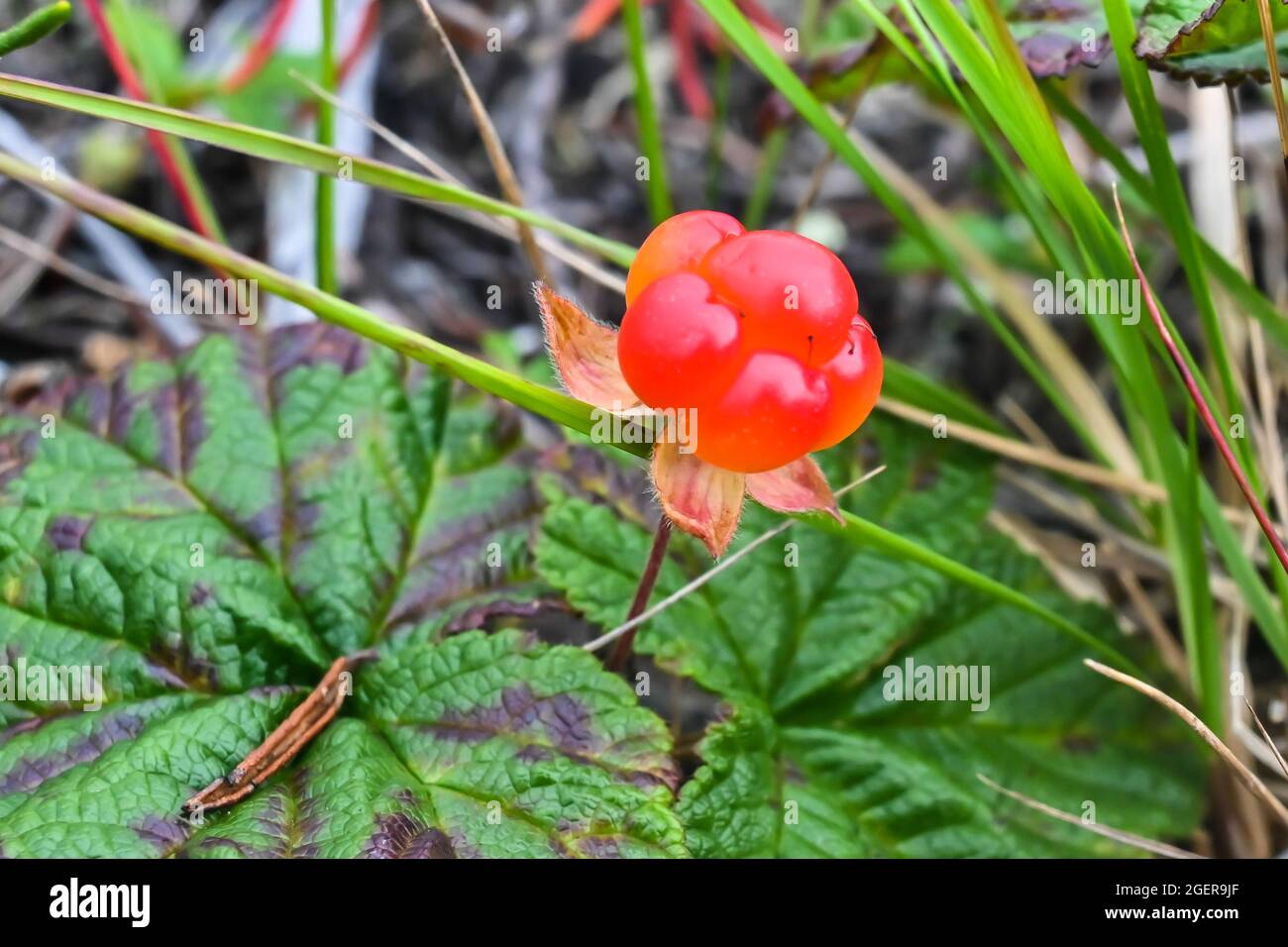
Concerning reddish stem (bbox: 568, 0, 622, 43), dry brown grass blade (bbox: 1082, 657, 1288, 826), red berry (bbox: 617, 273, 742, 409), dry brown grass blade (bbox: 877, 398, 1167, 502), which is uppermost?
reddish stem (bbox: 568, 0, 622, 43)

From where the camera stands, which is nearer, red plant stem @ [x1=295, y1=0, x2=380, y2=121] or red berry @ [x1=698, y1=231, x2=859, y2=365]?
red berry @ [x1=698, y1=231, x2=859, y2=365]

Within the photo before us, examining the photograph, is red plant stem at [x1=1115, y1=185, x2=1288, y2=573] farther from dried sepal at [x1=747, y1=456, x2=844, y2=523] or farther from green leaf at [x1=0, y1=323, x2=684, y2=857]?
green leaf at [x1=0, y1=323, x2=684, y2=857]

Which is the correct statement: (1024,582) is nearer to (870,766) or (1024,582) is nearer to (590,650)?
(870,766)

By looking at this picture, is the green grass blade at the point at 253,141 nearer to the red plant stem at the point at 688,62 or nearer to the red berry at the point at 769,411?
the red berry at the point at 769,411

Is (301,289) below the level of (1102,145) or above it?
below

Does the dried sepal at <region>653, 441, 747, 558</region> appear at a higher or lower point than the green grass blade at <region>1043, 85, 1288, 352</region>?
lower

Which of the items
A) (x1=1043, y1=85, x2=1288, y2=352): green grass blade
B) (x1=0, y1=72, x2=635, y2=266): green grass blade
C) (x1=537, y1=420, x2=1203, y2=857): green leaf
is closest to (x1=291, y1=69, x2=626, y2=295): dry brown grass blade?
(x1=0, y1=72, x2=635, y2=266): green grass blade
